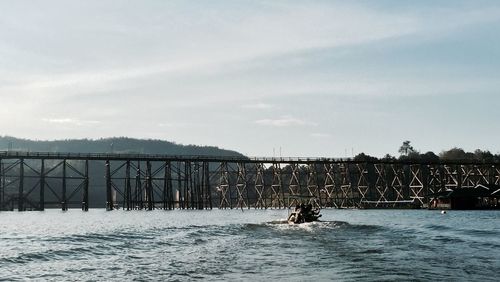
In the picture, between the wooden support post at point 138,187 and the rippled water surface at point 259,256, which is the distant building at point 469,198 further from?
the rippled water surface at point 259,256

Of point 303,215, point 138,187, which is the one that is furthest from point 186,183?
point 303,215

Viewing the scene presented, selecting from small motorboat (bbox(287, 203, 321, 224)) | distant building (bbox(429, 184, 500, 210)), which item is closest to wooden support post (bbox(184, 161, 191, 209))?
distant building (bbox(429, 184, 500, 210))

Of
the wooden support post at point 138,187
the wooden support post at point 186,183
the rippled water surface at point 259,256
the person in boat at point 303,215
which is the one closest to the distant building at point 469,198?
the wooden support post at point 186,183

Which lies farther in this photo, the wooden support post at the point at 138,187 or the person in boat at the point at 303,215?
the wooden support post at the point at 138,187

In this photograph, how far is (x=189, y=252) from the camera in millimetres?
35000

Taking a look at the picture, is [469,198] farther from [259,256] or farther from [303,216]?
[259,256]

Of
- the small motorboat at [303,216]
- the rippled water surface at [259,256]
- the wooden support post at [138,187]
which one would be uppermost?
the wooden support post at [138,187]

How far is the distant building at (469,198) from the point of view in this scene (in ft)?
370

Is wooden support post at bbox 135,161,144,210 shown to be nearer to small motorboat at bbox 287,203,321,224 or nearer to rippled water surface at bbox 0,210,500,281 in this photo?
small motorboat at bbox 287,203,321,224

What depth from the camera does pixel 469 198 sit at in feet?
372

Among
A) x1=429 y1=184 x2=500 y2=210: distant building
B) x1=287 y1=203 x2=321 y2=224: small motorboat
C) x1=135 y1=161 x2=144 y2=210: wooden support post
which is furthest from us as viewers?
x1=135 y1=161 x2=144 y2=210: wooden support post

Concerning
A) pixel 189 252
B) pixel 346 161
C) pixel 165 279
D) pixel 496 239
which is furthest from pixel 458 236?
pixel 346 161

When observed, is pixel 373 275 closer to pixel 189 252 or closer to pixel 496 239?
pixel 189 252

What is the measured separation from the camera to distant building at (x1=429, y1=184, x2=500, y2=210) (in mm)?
112688
